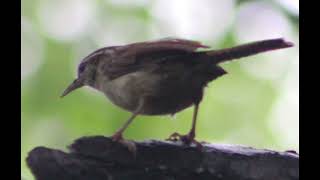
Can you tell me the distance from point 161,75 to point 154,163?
514 millimetres

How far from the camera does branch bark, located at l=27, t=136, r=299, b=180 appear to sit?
2.09 meters

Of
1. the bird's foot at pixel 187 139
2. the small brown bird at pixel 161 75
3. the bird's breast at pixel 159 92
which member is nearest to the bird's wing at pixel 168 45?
the small brown bird at pixel 161 75

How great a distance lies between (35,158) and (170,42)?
2.12 feet

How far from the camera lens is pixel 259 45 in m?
2.27

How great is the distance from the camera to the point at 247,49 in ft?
7.57

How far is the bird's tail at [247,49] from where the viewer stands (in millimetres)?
2201

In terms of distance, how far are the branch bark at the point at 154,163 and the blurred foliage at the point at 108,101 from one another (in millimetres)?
1240

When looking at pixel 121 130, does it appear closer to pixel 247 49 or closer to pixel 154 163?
pixel 154 163

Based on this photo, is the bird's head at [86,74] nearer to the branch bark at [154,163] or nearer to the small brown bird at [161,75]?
the small brown bird at [161,75]
